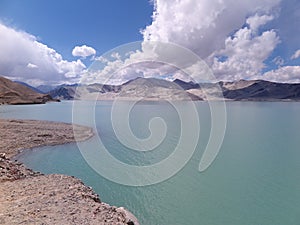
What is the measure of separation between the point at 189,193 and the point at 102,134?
26733mm

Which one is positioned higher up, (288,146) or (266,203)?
(288,146)

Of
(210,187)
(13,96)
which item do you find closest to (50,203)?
(210,187)

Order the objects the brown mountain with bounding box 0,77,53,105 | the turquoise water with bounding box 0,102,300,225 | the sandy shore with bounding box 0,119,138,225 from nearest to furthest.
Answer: the sandy shore with bounding box 0,119,138,225
the turquoise water with bounding box 0,102,300,225
the brown mountain with bounding box 0,77,53,105

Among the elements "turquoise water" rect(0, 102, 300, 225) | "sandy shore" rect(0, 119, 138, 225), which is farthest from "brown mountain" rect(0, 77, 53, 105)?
"sandy shore" rect(0, 119, 138, 225)

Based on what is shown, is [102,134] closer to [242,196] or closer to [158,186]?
[158,186]

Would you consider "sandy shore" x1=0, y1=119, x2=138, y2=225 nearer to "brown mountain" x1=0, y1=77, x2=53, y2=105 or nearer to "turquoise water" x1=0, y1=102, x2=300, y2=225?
"turquoise water" x1=0, y1=102, x2=300, y2=225

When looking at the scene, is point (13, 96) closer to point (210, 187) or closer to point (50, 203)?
point (210, 187)

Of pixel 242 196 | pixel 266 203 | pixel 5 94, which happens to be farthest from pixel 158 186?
pixel 5 94

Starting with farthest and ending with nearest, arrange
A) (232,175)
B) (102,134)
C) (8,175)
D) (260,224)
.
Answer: (102,134), (232,175), (8,175), (260,224)

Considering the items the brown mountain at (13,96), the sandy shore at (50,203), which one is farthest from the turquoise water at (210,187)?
the brown mountain at (13,96)

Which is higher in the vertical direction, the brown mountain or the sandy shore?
the brown mountain

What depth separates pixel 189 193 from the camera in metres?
18.8

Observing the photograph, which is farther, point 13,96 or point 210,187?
point 13,96

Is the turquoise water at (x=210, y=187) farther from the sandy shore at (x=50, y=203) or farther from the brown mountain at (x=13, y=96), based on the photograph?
the brown mountain at (x=13, y=96)
